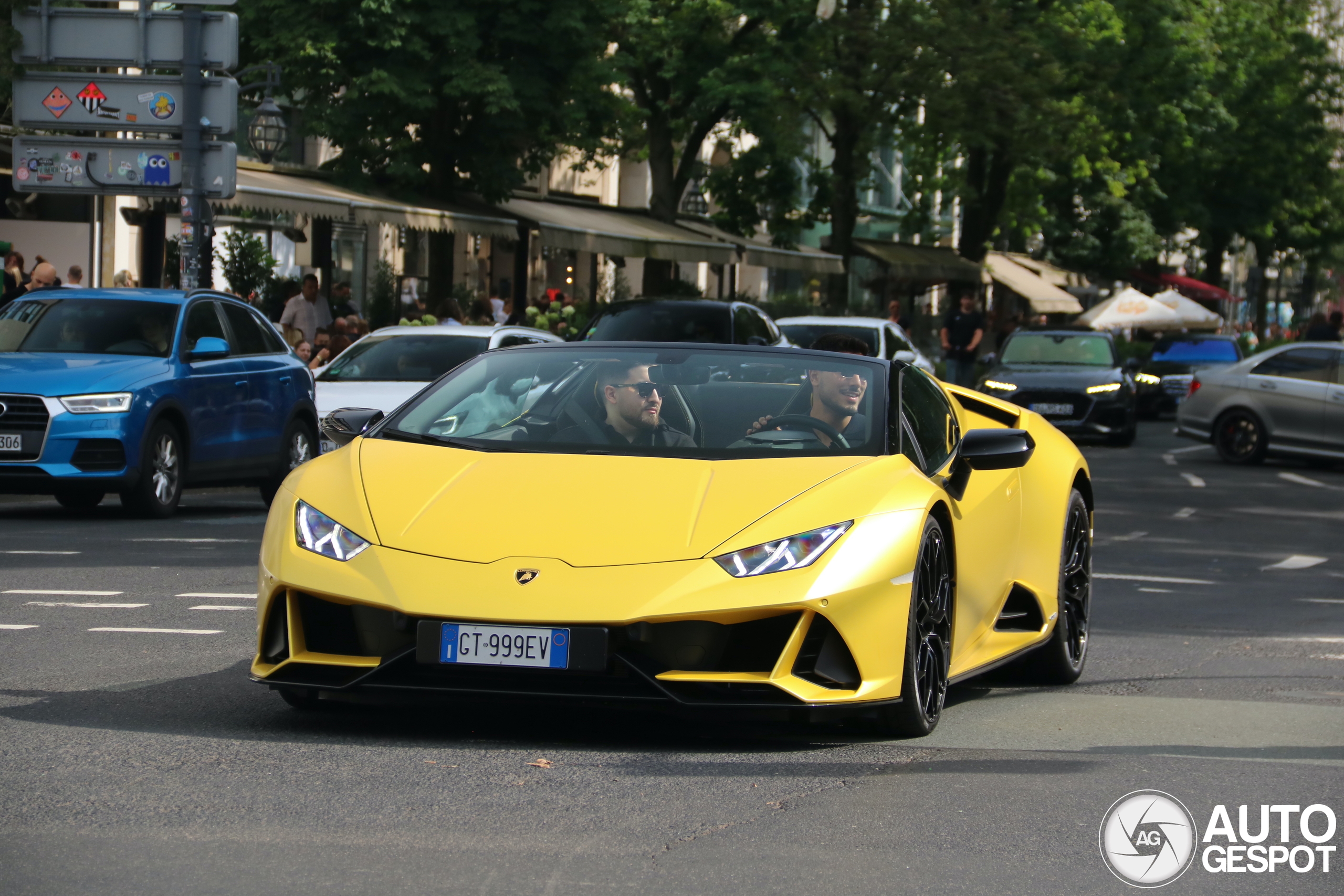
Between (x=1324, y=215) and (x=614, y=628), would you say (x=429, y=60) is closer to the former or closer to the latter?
(x=614, y=628)

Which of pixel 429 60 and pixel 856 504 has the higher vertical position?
pixel 429 60

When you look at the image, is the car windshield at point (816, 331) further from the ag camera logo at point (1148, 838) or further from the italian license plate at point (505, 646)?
the ag camera logo at point (1148, 838)

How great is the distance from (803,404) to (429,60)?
2485 cm

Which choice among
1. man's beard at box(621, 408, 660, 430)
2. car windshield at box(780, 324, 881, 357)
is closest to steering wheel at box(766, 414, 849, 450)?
man's beard at box(621, 408, 660, 430)

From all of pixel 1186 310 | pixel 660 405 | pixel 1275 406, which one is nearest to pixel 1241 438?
pixel 1275 406

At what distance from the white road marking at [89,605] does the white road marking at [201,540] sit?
10.4 feet

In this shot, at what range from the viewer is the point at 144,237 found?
101ft

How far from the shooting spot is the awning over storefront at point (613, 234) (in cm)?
3353

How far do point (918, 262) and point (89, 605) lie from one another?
41079 mm

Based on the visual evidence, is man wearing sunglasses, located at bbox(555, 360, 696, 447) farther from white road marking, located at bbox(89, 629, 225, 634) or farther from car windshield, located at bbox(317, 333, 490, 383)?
car windshield, located at bbox(317, 333, 490, 383)

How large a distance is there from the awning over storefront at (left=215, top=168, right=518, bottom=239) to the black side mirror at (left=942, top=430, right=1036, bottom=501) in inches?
658

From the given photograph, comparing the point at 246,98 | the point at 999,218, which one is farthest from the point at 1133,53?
the point at 246,98

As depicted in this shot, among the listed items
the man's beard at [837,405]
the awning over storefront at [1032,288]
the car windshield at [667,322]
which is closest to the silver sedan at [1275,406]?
the car windshield at [667,322]

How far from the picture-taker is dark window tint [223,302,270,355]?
15969 mm
